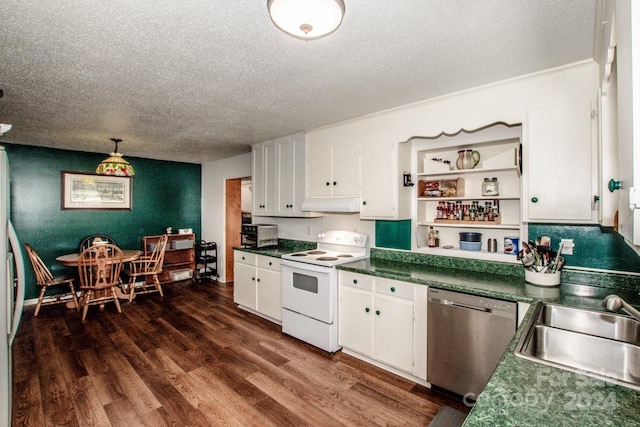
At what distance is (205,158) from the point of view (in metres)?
5.84

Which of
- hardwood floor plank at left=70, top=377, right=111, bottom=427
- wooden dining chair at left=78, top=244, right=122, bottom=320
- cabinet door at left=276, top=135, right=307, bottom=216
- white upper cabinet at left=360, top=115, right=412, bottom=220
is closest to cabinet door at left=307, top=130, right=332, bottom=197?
cabinet door at left=276, top=135, right=307, bottom=216

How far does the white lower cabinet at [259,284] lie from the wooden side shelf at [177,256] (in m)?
2.07

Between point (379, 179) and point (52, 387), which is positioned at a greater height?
point (379, 179)

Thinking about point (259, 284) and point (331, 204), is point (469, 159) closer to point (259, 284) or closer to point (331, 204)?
point (331, 204)

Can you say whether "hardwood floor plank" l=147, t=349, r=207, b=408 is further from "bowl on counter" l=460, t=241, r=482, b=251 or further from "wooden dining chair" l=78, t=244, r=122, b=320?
"bowl on counter" l=460, t=241, r=482, b=251

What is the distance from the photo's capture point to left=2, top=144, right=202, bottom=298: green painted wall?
15.0ft

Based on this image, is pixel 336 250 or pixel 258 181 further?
pixel 258 181

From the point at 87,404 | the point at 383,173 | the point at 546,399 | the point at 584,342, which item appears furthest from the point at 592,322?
the point at 87,404

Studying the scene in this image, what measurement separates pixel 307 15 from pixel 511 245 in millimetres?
2352

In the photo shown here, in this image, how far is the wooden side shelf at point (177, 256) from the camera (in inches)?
223

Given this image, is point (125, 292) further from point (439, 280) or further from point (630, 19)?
point (630, 19)

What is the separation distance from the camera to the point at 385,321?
8.59 feet

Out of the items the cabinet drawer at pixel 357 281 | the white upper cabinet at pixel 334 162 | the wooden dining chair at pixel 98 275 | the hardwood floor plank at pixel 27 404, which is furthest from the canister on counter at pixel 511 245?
the wooden dining chair at pixel 98 275

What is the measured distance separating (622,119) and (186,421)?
2.69 m
